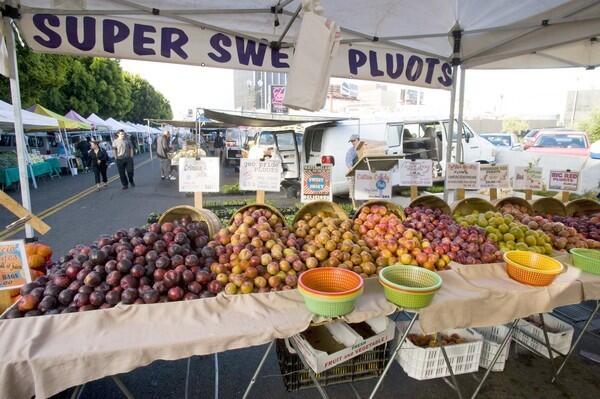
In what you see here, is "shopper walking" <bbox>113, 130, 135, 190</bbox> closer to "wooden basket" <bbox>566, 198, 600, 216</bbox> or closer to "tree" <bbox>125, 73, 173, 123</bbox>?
"wooden basket" <bbox>566, 198, 600, 216</bbox>

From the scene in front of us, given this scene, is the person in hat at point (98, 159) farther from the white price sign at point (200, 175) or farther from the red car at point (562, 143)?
the red car at point (562, 143)

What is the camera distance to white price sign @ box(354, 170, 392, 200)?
3.69m

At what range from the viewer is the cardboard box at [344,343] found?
192 centimetres

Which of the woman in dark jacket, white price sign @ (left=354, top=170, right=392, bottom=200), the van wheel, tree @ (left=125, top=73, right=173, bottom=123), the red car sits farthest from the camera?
A: tree @ (left=125, top=73, right=173, bottom=123)

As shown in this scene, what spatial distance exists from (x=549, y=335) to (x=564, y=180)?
2.01 metres

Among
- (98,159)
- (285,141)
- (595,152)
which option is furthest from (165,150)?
(595,152)

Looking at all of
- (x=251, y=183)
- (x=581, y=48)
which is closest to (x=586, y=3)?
(x=581, y=48)

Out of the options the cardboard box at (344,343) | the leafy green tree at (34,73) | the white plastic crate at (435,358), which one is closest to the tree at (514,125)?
the leafy green tree at (34,73)

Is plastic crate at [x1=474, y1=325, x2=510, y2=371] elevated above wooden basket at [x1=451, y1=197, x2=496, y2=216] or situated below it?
below

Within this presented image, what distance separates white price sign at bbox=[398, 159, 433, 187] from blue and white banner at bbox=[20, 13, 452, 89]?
113 cm

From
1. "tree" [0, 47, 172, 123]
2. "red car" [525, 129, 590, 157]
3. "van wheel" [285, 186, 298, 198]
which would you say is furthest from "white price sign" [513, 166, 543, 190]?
"red car" [525, 129, 590, 157]

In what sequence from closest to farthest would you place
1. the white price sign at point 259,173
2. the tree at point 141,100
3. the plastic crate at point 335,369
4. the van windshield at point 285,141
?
the plastic crate at point 335,369, the white price sign at point 259,173, the van windshield at point 285,141, the tree at point 141,100

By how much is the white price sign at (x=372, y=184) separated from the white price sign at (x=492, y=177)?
124 cm

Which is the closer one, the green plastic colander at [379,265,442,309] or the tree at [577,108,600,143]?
the green plastic colander at [379,265,442,309]
